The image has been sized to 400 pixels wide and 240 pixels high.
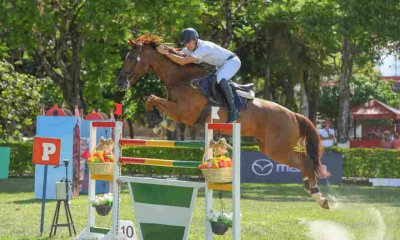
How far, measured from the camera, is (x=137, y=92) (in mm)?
32688

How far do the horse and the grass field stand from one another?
79 cm

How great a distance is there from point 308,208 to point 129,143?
6.79 meters

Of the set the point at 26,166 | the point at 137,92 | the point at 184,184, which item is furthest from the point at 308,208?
the point at 137,92

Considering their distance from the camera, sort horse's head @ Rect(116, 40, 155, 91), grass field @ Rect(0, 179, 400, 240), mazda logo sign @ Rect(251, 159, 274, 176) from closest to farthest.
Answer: horse's head @ Rect(116, 40, 155, 91)
grass field @ Rect(0, 179, 400, 240)
mazda logo sign @ Rect(251, 159, 274, 176)

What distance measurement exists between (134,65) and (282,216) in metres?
4.89

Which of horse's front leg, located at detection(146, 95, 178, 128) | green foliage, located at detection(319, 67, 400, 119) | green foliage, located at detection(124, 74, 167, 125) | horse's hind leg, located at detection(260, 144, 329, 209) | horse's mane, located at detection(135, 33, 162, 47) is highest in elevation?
green foliage, located at detection(319, 67, 400, 119)

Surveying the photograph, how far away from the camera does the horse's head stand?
30.3 ft

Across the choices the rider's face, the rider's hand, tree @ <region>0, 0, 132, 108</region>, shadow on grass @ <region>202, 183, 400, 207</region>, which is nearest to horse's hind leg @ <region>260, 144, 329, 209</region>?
the rider's face

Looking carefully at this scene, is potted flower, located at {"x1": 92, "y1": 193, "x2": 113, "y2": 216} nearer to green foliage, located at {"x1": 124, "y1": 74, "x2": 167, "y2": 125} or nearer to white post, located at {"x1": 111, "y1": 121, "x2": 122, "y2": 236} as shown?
white post, located at {"x1": 111, "y1": 121, "x2": 122, "y2": 236}

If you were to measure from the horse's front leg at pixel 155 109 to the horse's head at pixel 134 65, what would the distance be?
0.42m

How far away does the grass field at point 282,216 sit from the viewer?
10.3 metres

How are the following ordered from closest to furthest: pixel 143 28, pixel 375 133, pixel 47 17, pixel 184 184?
pixel 184 184
pixel 47 17
pixel 143 28
pixel 375 133

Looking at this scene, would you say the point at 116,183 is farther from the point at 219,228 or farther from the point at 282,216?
→ the point at 282,216

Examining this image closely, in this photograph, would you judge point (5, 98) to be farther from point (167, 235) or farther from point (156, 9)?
point (167, 235)
